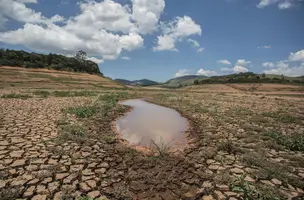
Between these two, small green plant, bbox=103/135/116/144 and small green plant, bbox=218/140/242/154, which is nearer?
small green plant, bbox=218/140/242/154

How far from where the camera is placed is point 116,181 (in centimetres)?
414

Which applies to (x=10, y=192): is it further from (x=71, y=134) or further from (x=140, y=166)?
(x=71, y=134)

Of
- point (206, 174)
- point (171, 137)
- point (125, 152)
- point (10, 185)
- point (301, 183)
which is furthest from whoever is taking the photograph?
point (171, 137)

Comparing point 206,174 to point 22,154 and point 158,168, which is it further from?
point 22,154

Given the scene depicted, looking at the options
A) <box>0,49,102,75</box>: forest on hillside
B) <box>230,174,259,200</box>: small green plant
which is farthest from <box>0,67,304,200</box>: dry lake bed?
<box>0,49,102,75</box>: forest on hillside

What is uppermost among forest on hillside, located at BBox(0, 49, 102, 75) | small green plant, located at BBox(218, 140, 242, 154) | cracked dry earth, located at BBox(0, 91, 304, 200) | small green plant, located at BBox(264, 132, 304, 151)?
forest on hillside, located at BBox(0, 49, 102, 75)

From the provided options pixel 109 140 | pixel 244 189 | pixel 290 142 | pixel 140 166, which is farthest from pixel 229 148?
pixel 109 140

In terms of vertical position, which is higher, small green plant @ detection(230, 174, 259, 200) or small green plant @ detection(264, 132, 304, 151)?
small green plant @ detection(264, 132, 304, 151)

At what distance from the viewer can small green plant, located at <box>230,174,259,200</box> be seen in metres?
3.58

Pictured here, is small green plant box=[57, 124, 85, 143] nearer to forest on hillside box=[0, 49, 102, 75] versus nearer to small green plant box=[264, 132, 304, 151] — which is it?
small green plant box=[264, 132, 304, 151]

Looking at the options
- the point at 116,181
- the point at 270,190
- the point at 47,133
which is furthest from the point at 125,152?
the point at 270,190

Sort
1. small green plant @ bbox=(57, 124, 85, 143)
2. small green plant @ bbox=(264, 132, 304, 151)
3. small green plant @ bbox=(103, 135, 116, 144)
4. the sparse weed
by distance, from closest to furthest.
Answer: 1. the sparse weed
2. small green plant @ bbox=(264, 132, 304, 151)
3. small green plant @ bbox=(57, 124, 85, 143)
4. small green plant @ bbox=(103, 135, 116, 144)

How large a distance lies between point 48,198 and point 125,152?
2.55 metres

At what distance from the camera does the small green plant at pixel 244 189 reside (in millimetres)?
3578
